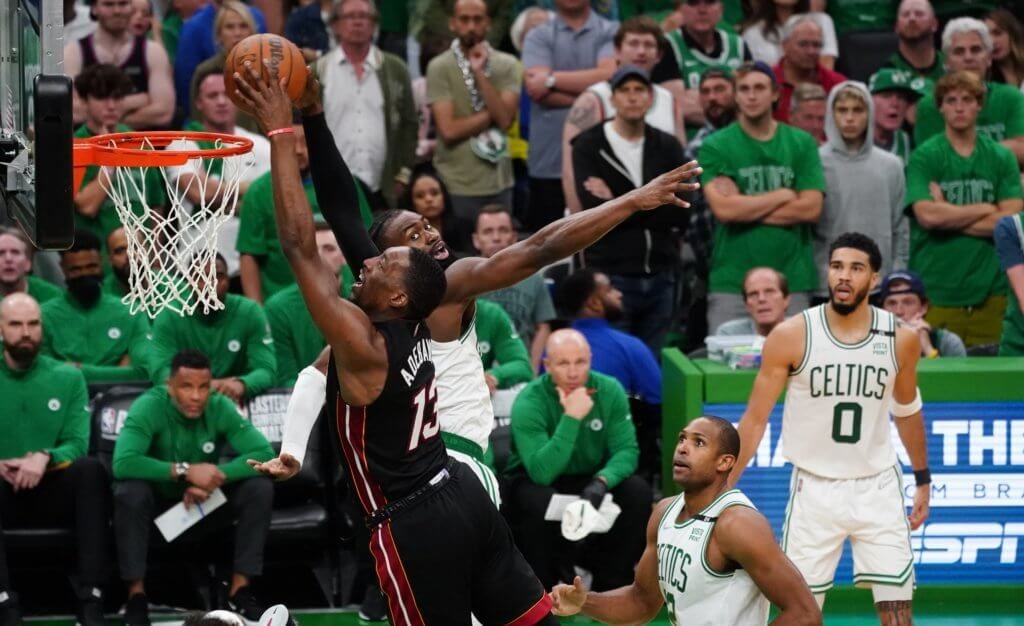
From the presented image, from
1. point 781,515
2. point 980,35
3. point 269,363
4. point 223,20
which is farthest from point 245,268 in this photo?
point 980,35

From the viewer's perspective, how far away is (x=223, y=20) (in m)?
11.3

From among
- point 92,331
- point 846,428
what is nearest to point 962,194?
point 846,428

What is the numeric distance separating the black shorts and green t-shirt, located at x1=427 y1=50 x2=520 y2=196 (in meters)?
5.90

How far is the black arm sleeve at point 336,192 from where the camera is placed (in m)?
5.91

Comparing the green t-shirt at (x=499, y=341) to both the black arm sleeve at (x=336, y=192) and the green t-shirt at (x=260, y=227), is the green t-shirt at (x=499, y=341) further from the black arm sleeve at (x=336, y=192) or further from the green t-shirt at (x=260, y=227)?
the black arm sleeve at (x=336, y=192)

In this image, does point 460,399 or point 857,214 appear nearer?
point 460,399

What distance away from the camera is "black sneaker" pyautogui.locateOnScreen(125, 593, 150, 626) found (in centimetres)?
871

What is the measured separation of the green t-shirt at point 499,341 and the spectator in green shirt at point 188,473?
1.46 m

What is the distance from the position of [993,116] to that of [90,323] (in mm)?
6383

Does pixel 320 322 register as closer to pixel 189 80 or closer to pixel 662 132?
pixel 662 132

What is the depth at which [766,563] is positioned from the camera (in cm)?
554

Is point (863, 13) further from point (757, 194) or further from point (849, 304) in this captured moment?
point (849, 304)

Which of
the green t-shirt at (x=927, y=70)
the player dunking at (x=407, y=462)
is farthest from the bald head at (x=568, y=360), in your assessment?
the green t-shirt at (x=927, y=70)

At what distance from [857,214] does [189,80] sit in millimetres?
4874
